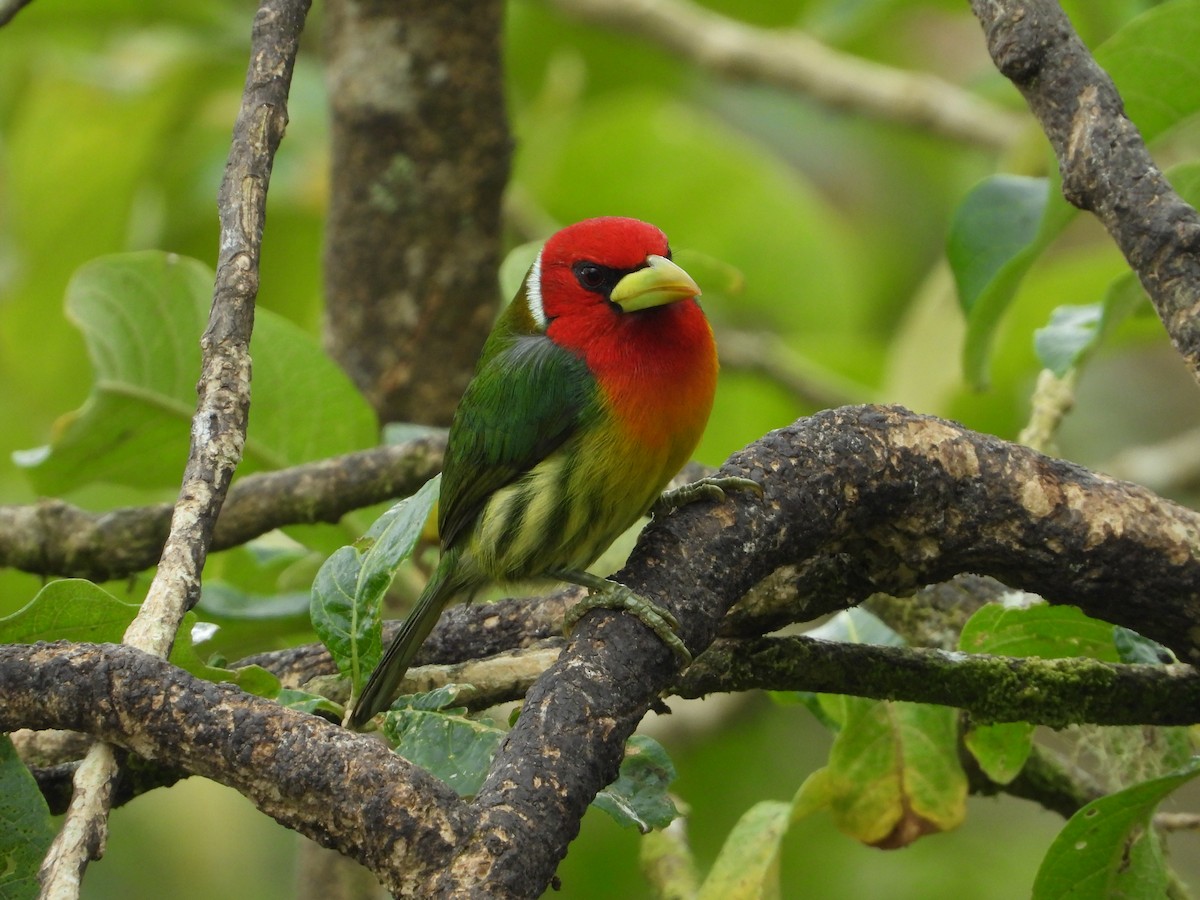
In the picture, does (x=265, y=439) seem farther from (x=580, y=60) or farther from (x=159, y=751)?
(x=580, y=60)

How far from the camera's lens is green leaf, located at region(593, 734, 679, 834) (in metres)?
1.59

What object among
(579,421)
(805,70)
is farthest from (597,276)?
(805,70)

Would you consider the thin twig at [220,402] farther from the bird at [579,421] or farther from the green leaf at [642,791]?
the bird at [579,421]

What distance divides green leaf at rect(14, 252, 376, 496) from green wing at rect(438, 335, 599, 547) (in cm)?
41

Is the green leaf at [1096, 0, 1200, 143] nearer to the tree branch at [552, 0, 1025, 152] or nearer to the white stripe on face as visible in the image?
the white stripe on face

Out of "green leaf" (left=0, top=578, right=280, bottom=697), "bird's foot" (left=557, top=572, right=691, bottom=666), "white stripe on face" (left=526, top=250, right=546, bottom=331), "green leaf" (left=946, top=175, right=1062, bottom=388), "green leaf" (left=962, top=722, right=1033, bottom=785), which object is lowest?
"green leaf" (left=962, top=722, right=1033, bottom=785)

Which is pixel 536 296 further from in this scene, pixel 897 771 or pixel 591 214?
pixel 591 214

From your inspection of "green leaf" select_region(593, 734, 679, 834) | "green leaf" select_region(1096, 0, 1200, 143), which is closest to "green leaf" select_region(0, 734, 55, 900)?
"green leaf" select_region(593, 734, 679, 834)

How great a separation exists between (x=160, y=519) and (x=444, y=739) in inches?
45.8

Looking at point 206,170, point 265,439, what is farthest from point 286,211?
point 265,439

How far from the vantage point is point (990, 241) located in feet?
7.95

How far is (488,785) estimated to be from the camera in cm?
131

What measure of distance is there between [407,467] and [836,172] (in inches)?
172

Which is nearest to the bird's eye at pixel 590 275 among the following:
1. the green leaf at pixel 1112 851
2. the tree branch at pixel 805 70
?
the green leaf at pixel 1112 851
